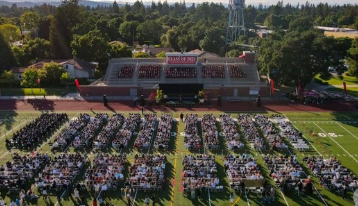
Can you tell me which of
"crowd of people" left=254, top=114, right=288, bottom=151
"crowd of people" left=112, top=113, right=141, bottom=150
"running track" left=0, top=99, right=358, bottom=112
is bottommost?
"running track" left=0, top=99, right=358, bottom=112

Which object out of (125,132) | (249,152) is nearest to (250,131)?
(249,152)

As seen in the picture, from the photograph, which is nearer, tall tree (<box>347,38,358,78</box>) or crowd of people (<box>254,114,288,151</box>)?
crowd of people (<box>254,114,288,151</box>)

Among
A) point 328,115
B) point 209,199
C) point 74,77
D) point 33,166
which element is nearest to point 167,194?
point 209,199

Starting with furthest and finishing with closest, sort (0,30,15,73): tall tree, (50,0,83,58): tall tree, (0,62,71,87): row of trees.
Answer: (50,0,83,58): tall tree, (0,30,15,73): tall tree, (0,62,71,87): row of trees

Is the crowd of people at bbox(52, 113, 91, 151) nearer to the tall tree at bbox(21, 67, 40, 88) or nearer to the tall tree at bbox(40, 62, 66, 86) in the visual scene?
the tall tree at bbox(21, 67, 40, 88)

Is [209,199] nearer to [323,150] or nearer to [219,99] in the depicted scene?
[323,150]

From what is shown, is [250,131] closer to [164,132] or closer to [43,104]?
[164,132]

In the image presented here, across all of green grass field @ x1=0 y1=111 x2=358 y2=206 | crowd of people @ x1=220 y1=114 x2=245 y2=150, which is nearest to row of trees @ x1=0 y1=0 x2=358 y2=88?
green grass field @ x1=0 y1=111 x2=358 y2=206
